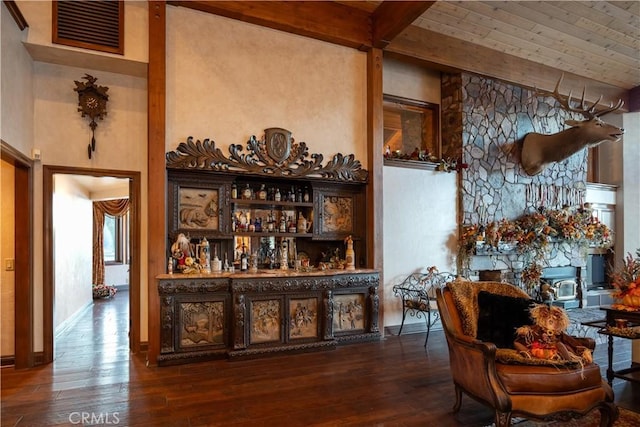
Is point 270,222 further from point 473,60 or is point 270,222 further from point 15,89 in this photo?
point 473,60

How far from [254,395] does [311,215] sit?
2.49m

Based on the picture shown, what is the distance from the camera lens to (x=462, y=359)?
2809mm

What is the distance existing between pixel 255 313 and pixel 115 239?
8.11 metres

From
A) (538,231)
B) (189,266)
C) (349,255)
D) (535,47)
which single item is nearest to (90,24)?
(189,266)

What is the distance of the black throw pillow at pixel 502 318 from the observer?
2.98 meters

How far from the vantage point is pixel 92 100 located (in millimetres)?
4324

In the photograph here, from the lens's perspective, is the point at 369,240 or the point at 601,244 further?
the point at 601,244

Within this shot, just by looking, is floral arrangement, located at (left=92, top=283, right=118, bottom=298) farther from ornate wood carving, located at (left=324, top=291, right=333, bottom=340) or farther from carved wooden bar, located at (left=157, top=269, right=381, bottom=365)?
ornate wood carving, located at (left=324, top=291, right=333, bottom=340)

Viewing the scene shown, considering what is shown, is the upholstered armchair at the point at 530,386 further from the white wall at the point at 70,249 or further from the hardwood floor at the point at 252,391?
the white wall at the point at 70,249

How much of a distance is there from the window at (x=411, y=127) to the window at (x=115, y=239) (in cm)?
783

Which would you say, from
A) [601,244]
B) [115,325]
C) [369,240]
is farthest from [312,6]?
[601,244]

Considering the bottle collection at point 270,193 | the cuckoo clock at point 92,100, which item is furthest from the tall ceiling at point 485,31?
the bottle collection at point 270,193

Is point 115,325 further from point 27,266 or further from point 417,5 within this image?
point 417,5

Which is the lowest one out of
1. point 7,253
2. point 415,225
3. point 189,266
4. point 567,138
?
point 189,266
